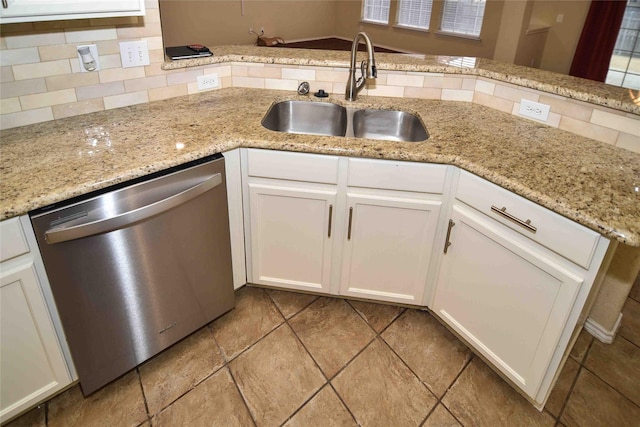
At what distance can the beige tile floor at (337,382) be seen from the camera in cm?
151

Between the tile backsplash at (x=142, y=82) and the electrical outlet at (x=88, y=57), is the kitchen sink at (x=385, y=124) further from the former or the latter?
the electrical outlet at (x=88, y=57)

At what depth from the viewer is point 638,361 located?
181 cm

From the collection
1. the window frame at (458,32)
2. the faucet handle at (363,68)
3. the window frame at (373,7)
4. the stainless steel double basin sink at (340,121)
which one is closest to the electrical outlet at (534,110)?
the stainless steel double basin sink at (340,121)

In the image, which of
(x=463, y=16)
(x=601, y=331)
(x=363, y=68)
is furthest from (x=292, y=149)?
(x=463, y=16)

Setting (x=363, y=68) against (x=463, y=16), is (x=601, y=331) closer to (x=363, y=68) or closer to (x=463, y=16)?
(x=363, y=68)

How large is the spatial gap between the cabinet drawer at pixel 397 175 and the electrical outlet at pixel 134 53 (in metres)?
1.08

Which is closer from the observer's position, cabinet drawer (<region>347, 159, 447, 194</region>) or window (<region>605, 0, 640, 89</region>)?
cabinet drawer (<region>347, 159, 447, 194</region>)

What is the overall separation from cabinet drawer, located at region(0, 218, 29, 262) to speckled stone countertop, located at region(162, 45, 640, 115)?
107 centimetres

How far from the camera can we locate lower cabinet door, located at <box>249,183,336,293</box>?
172 centimetres

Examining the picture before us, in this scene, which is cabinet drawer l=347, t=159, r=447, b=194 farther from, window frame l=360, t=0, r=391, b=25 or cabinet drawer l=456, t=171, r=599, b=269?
window frame l=360, t=0, r=391, b=25

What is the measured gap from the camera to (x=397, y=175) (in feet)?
5.25

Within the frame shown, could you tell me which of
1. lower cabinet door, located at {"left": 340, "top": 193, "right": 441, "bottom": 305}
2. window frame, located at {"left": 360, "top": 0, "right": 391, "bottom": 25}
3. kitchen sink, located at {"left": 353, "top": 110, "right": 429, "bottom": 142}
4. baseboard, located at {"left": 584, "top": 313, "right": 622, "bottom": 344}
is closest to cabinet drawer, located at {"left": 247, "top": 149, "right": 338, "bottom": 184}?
lower cabinet door, located at {"left": 340, "top": 193, "right": 441, "bottom": 305}

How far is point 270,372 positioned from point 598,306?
156cm

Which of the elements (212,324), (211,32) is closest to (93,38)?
(212,324)
